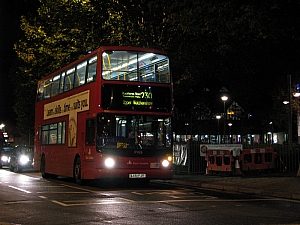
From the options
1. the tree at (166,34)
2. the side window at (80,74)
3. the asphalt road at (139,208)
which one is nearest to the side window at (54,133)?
the side window at (80,74)

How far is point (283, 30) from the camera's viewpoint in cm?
1831

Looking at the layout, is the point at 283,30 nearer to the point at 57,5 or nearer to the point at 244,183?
the point at 244,183

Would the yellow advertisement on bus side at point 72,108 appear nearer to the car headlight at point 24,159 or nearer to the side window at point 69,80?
the side window at point 69,80

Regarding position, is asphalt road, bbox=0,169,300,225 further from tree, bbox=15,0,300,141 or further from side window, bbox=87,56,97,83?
tree, bbox=15,0,300,141

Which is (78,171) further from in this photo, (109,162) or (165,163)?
(165,163)

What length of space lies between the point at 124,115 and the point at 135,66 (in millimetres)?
1864

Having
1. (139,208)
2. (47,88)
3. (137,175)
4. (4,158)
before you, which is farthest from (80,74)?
(4,158)

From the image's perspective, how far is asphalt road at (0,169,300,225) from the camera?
9797mm

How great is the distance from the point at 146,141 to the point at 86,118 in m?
2.48

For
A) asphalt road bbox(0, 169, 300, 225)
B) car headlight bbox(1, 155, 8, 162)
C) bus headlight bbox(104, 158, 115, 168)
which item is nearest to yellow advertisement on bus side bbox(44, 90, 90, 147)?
bus headlight bbox(104, 158, 115, 168)

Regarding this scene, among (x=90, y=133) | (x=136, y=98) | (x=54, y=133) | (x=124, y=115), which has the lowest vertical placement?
(x=90, y=133)

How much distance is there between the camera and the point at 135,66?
1730cm

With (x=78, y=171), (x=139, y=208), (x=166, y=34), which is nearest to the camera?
(x=139, y=208)

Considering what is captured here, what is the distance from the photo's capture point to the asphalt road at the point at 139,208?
9.80m
